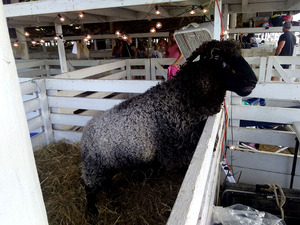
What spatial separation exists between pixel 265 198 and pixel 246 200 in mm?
152

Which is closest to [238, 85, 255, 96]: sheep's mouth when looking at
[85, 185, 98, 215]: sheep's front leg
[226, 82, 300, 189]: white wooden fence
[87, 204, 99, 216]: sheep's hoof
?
[226, 82, 300, 189]: white wooden fence

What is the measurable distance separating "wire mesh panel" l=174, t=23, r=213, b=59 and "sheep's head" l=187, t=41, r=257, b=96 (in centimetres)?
85

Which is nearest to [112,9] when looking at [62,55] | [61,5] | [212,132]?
[62,55]

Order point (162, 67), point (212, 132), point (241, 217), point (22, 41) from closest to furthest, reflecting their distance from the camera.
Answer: point (212, 132) < point (241, 217) < point (162, 67) < point (22, 41)

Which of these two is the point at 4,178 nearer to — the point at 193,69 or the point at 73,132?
the point at 193,69

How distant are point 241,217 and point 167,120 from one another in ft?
3.25

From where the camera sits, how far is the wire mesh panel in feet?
9.97

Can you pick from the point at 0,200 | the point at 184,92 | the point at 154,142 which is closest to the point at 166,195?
the point at 154,142

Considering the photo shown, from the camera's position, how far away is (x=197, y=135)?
2.19 m

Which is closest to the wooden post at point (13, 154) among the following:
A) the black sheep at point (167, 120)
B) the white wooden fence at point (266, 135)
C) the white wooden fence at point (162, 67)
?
the black sheep at point (167, 120)

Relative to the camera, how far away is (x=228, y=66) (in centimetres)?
207

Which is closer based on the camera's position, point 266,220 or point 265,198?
point 266,220

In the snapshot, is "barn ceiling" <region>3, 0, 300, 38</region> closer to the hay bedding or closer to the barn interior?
the barn interior

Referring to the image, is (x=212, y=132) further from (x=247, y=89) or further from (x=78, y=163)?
(x=78, y=163)
